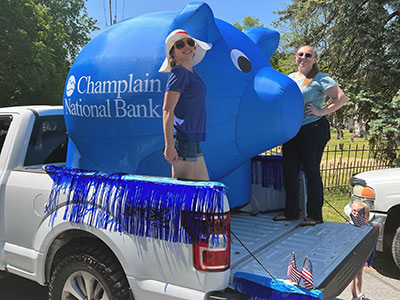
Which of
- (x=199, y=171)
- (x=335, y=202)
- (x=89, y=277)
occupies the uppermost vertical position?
(x=199, y=171)

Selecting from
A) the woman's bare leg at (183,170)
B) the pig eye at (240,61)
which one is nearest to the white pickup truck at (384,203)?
the pig eye at (240,61)

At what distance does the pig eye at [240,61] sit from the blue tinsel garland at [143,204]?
140 centimetres

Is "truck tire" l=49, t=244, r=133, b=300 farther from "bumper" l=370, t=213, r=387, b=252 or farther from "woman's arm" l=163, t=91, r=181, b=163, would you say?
"bumper" l=370, t=213, r=387, b=252

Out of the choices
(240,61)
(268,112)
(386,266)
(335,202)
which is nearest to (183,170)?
(268,112)

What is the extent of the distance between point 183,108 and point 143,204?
0.80 m

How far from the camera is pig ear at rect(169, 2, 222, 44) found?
2.90 m

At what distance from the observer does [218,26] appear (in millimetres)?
3293

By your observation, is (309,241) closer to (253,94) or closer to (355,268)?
(355,268)

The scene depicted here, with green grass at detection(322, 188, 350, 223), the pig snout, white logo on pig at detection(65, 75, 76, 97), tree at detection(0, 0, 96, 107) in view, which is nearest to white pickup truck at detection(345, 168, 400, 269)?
the pig snout

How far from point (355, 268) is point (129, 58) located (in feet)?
8.04

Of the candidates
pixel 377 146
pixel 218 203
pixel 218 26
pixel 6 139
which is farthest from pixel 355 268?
pixel 377 146

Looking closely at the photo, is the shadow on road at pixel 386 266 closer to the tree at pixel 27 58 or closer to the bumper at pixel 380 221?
the bumper at pixel 380 221

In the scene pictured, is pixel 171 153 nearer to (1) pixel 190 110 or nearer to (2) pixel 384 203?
(1) pixel 190 110

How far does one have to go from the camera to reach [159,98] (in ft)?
9.66
